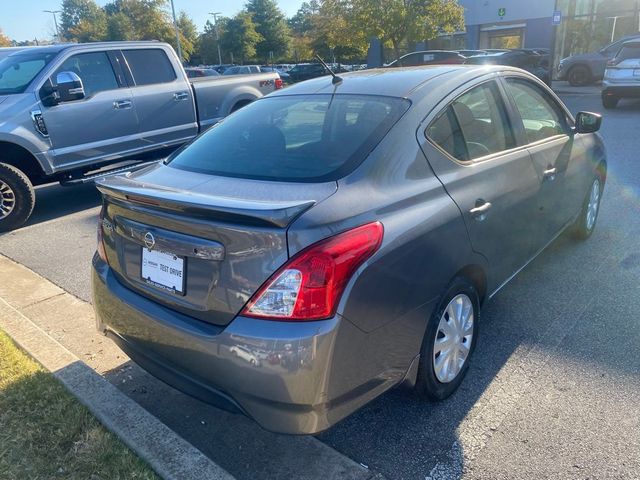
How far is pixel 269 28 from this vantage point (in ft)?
198

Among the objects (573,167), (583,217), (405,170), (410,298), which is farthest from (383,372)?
(583,217)

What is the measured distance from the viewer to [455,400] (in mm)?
2797

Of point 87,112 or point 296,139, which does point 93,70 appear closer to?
point 87,112

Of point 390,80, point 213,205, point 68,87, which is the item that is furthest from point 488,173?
point 68,87

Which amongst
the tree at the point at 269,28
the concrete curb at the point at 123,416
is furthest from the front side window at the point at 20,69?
the tree at the point at 269,28

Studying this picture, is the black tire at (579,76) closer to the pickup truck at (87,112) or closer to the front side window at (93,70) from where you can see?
the pickup truck at (87,112)

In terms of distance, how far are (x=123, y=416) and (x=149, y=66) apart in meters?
5.86

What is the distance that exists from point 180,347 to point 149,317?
247 millimetres

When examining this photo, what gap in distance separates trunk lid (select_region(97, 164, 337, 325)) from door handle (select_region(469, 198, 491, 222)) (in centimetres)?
84

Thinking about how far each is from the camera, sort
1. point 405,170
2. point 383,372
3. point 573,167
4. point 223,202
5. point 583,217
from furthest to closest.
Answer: point 583,217, point 573,167, point 405,170, point 383,372, point 223,202

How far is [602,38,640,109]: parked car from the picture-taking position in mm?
12711

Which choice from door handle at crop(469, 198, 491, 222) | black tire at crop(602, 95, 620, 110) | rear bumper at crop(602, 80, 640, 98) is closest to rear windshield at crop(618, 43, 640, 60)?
rear bumper at crop(602, 80, 640, 98)

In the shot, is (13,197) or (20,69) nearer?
(13,197)

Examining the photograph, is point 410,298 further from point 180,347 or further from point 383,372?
point 180,347
